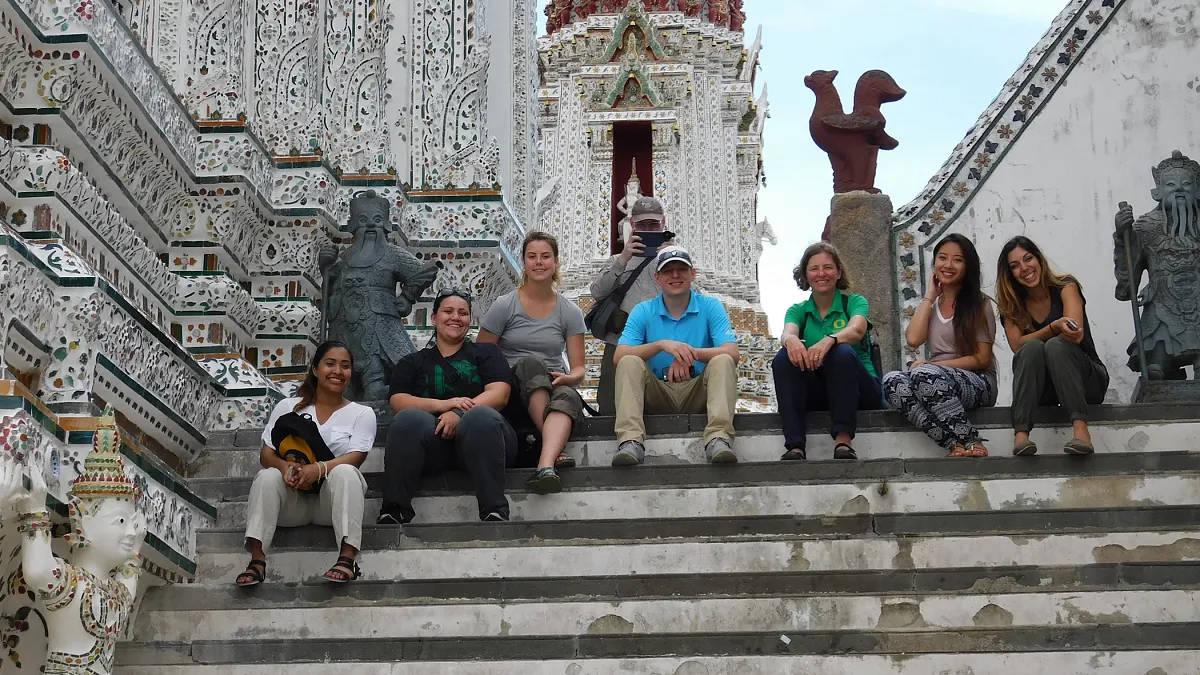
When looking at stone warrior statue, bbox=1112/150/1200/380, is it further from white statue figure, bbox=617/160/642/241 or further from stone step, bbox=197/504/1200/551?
white statue figure, bbox=617/160/642/241

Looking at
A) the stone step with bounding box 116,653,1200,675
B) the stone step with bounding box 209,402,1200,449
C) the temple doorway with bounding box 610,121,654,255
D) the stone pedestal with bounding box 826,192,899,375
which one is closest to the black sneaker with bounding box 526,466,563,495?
the stone step with bounding box 209,402,1200,449

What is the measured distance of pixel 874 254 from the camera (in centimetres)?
1306

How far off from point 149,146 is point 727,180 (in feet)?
67.0

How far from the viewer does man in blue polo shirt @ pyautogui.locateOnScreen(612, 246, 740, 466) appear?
29.0ft

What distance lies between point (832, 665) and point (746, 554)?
892 mm

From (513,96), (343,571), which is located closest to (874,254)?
(513,96)

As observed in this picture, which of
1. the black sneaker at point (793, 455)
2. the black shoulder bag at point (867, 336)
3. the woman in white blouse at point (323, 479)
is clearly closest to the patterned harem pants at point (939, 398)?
the black shoulder bag at point (867, 336)

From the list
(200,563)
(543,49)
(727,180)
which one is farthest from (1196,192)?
(543,49)

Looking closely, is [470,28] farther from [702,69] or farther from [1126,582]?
[702,69]

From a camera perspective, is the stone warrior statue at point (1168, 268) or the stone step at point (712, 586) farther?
the stone warrior statue at point (1168, 268)

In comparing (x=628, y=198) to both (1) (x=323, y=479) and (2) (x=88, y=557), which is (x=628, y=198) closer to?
(1) (x=323, y=479)

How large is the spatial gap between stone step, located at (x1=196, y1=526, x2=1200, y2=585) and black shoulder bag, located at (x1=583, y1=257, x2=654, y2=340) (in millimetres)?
2309

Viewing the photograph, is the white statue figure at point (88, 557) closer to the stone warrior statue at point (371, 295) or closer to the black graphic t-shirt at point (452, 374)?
the black graphic t-shirt at point (452, 374)

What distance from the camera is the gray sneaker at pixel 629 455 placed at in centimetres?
868
